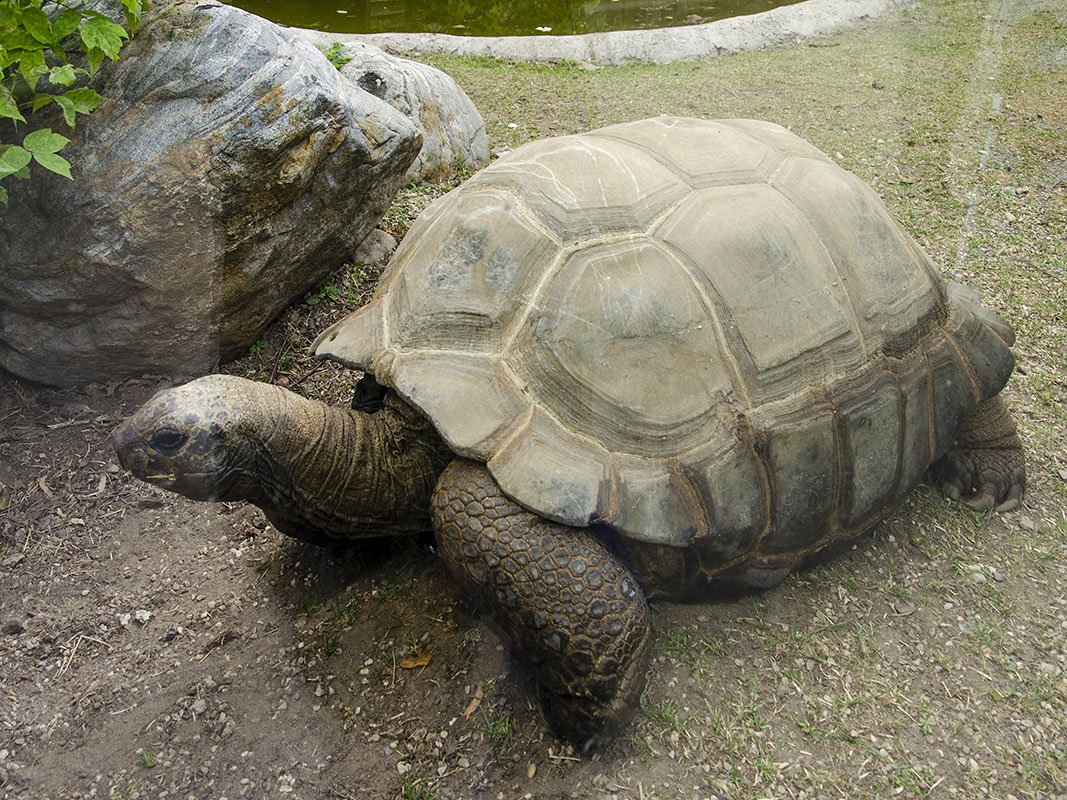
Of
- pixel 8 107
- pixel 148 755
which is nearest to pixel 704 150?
pixel 8 107

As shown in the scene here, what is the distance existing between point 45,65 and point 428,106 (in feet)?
8.14

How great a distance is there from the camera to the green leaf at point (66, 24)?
2811 mm

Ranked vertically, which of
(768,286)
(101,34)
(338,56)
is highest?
(101,34)

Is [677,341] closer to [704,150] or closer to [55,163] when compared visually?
[704,150]

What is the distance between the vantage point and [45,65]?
2.91 m

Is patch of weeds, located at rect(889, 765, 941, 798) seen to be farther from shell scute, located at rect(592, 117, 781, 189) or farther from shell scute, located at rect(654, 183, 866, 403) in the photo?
shell scute, located at rect(592, 117, 781, 189)

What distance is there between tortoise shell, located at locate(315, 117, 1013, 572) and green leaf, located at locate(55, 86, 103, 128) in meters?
1.19

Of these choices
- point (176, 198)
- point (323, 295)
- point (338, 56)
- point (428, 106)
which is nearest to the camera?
point (176, 198)

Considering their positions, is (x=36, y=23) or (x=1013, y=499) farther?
(x=1013, y=499)

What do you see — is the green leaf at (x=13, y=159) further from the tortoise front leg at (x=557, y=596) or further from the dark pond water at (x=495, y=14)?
the dark pond water at (x=495, y=14)

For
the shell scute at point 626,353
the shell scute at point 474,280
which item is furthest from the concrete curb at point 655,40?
the shell scute at point 626,353

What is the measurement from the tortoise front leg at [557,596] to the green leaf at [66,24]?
6.73 feet

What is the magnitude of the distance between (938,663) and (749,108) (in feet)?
16.1

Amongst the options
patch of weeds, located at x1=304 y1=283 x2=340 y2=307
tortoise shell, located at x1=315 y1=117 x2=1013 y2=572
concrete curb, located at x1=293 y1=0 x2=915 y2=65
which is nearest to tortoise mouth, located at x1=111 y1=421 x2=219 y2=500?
tortoise shell, located at x1=315 y1=117 x2=1013 y2=572
